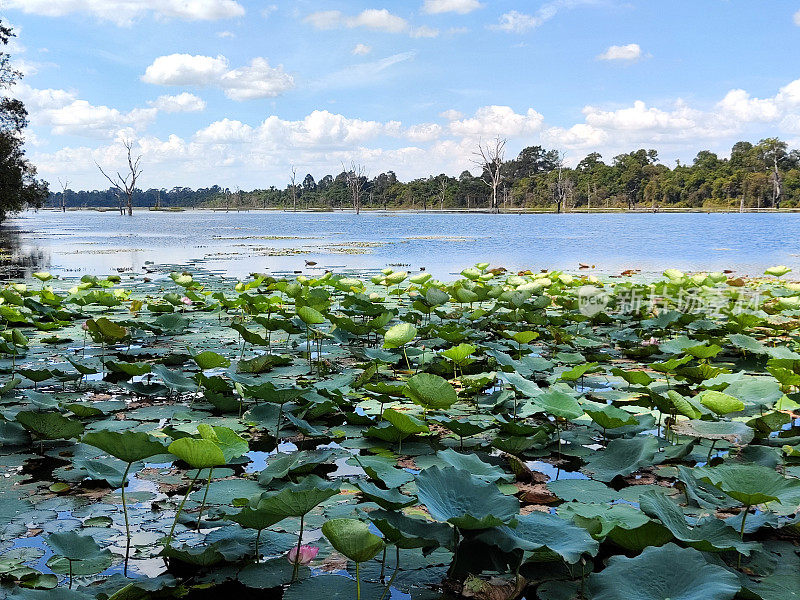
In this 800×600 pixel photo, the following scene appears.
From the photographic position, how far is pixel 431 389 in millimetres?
1940

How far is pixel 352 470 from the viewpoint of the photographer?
191cm

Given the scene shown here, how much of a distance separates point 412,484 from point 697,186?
68996mm

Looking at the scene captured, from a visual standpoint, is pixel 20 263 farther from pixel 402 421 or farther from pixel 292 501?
pixel 292 501

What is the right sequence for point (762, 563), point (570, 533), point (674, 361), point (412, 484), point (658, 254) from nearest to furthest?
point (570, 533) < point (762, 563) < point (412, 484) < point (674, 361) < point (658, 254)

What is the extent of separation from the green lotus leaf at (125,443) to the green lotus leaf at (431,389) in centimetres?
83

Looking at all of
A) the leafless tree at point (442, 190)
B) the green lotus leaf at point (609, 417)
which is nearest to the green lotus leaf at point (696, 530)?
the green lotus leaf at point (609, 417)

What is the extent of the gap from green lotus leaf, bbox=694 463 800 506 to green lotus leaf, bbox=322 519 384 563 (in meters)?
0.73

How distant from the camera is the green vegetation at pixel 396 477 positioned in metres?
1.17

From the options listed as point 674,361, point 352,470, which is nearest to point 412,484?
point 352,470

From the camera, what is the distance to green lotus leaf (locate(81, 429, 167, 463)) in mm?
1233

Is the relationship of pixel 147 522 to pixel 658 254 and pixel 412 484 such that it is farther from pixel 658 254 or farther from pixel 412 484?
pixel 658 254

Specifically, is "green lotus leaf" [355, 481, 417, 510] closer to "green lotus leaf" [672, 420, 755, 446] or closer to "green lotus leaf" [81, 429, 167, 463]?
"green lotus leaf" [81, 429, 167, 463]

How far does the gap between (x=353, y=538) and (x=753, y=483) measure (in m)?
0.88

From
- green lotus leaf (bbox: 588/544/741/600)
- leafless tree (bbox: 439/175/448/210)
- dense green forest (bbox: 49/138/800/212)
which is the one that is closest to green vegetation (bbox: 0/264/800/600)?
green lotus leaf (bbox: 588/544/741/600)
